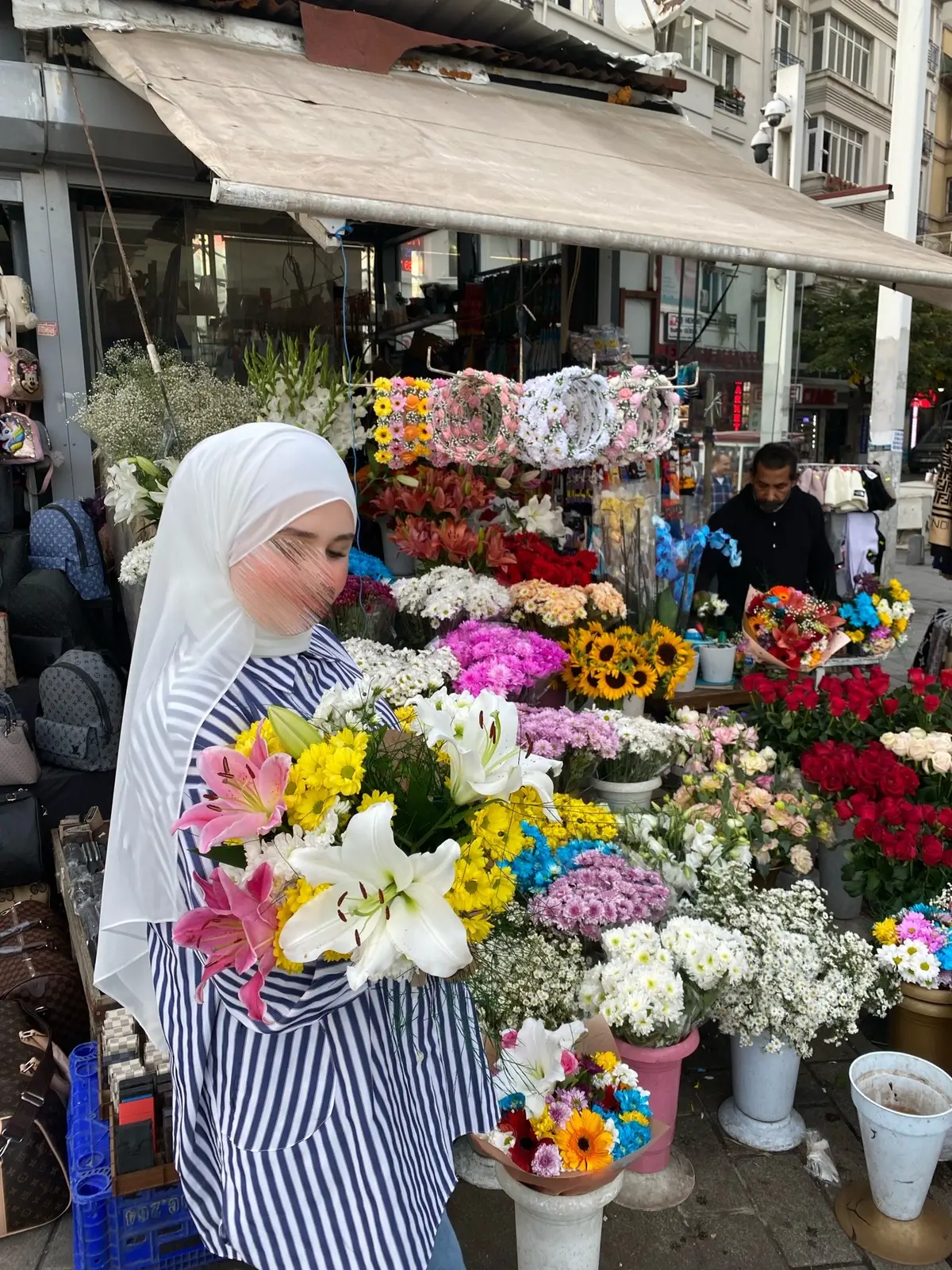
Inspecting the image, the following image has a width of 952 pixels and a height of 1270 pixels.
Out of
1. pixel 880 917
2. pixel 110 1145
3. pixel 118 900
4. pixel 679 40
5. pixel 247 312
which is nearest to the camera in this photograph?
pixel 118 900

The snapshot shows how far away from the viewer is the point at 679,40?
669 inches

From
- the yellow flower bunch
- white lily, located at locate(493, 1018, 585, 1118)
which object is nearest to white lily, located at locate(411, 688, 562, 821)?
the yellow flower bunch

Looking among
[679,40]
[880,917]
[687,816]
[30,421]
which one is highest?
[679,40]

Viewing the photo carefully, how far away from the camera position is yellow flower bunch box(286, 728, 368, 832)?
3.59ft

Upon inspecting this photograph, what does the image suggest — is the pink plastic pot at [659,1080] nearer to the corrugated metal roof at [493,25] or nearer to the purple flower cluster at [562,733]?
the purple flower cluster at [562,733]

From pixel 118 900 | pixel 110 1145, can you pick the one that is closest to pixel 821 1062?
pixel 110 1145

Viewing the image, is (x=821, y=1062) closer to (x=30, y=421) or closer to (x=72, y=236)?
(x=30, y=421)

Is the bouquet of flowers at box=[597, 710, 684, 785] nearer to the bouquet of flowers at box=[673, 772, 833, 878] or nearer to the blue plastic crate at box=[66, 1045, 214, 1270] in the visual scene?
the bouquet of flowers at box=[673, 772, 833, 878]

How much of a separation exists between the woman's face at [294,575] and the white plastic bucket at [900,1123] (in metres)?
1.77

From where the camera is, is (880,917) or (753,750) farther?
(753,750)

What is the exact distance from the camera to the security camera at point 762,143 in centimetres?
945

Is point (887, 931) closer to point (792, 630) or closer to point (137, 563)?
point (792, 630)

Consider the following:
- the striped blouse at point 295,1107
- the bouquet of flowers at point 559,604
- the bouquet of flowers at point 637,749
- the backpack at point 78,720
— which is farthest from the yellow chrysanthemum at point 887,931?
the backpack at point 78,720

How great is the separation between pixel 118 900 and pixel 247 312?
4.57 meters
